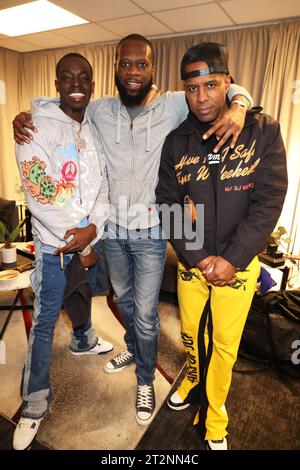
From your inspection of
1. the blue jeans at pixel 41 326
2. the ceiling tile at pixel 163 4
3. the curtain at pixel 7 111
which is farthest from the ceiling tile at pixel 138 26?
the blue jeans at pixel 41 326

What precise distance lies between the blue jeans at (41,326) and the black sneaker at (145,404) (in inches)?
18.1

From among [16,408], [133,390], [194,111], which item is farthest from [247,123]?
[16,408]

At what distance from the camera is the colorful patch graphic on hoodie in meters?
1.30

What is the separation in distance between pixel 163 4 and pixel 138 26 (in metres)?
0.68

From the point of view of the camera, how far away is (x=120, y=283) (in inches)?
67.0

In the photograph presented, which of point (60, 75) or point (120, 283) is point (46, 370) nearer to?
point (120, 283)

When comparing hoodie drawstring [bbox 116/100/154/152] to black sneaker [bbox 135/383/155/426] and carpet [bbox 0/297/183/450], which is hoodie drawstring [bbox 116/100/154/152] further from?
carpet [bbox 0/297/183/450]

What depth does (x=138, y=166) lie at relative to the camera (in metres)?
1.46

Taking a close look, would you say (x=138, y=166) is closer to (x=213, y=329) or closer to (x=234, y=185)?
(x=234, y=185)

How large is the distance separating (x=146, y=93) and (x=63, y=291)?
1.00 meters

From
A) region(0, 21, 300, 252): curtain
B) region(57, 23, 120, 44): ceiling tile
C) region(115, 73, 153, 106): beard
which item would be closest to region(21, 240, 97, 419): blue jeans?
region(115, 73, 153, 106): beard

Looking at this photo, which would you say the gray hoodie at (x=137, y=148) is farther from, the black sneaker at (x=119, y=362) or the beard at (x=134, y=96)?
the black sneaker at (x=119, y=362)

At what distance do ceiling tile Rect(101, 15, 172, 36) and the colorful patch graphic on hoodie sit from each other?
267cm
